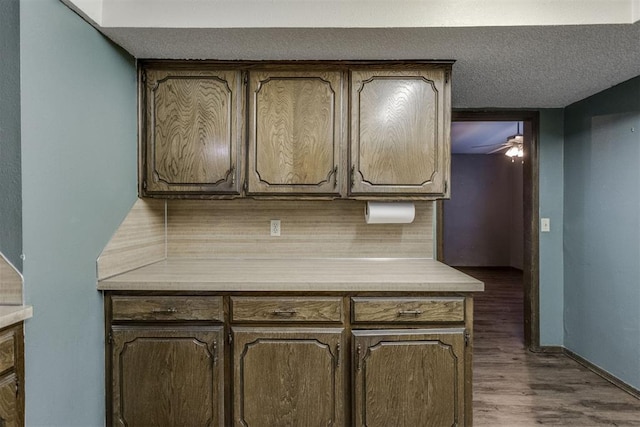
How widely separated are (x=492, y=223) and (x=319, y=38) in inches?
249

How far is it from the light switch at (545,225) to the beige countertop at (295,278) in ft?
4.69

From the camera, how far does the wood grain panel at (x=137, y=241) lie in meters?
1.75

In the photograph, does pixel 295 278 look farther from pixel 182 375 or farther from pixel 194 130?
pixel 194 130

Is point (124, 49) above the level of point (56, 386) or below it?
above

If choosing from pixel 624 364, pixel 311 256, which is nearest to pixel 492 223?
pixel 624 364

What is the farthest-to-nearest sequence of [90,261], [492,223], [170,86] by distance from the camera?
[492,223] → [170,86] → [90,261]

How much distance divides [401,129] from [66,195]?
1556 millimetres

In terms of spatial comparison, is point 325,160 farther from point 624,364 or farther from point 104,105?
point 624,364

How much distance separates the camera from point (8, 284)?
1276mm

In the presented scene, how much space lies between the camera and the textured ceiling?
162cm

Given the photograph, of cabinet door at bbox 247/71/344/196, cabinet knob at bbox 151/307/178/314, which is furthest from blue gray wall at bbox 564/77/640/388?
cabinet knob at bbox 151/307/178/314

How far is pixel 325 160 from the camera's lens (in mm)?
1959

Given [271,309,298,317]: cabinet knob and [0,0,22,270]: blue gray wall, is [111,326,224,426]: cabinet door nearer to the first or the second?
[271,309,298,317]: cabinet knob

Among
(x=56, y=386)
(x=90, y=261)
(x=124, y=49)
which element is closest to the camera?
(x=56, y=386)
